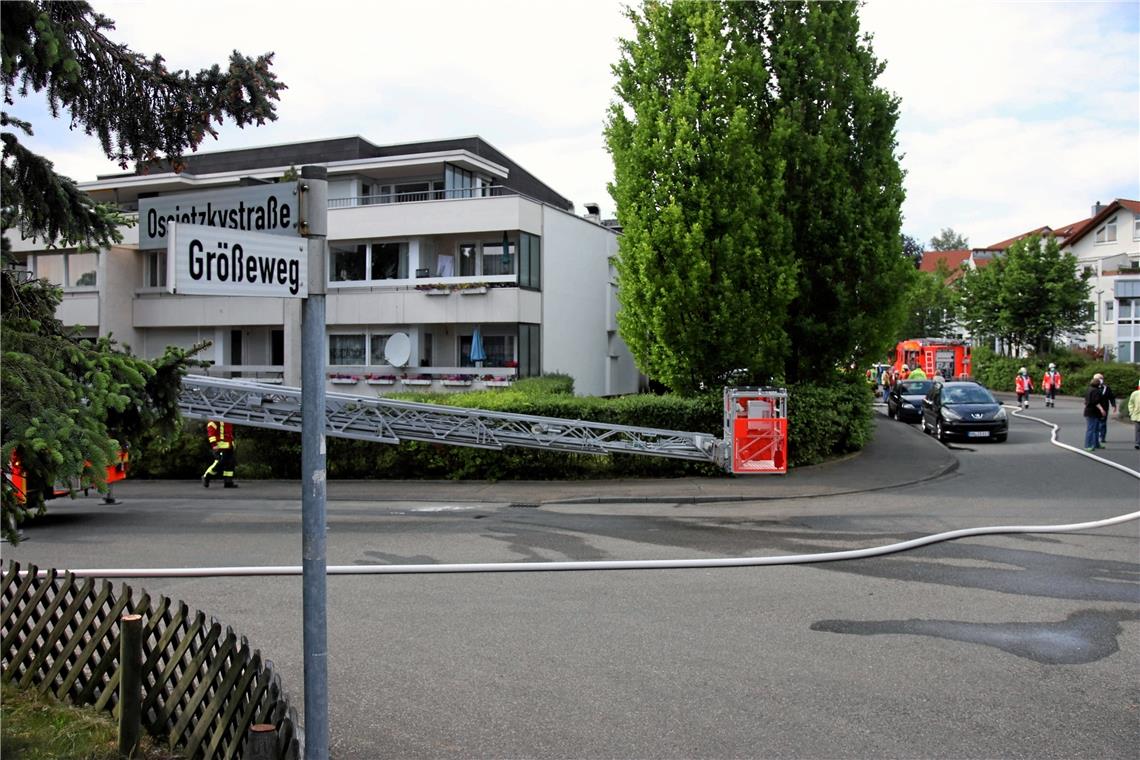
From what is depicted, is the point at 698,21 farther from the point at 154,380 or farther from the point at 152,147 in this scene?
the point at 154,380

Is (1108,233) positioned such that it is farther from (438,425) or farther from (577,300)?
(438,425)

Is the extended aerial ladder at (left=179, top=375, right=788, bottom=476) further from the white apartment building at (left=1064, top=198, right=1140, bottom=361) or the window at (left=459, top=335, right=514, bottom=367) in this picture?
the white apartment building at (left=1064, top=198, right=1140, bottom=361)

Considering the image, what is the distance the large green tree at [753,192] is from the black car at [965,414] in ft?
17.2

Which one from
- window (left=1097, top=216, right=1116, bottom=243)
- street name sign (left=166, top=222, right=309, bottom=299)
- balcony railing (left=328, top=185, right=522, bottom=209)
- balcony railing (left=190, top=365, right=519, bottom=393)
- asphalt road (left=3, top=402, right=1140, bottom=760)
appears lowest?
asphalt road (left=3, top=402, right=1140, bottom=760)

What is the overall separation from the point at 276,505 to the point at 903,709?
12.4 metres

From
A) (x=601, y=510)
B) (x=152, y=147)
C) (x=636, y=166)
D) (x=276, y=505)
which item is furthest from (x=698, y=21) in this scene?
(x=152, y=147)

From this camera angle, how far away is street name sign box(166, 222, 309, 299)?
11.6 feet

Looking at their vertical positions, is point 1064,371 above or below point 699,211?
below

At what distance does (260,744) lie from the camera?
4258 millimetres

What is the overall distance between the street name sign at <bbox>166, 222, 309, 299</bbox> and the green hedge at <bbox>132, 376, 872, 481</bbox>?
1494cm

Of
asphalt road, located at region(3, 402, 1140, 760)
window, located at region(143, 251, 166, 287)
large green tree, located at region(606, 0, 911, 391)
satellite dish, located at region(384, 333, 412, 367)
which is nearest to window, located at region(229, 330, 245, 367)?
window, located at region(143, 251, 166, 287)

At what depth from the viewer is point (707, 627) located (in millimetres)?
7551

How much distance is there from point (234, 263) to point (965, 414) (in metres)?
25.0

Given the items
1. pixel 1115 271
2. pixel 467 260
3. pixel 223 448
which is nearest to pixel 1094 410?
pixel 223 448
